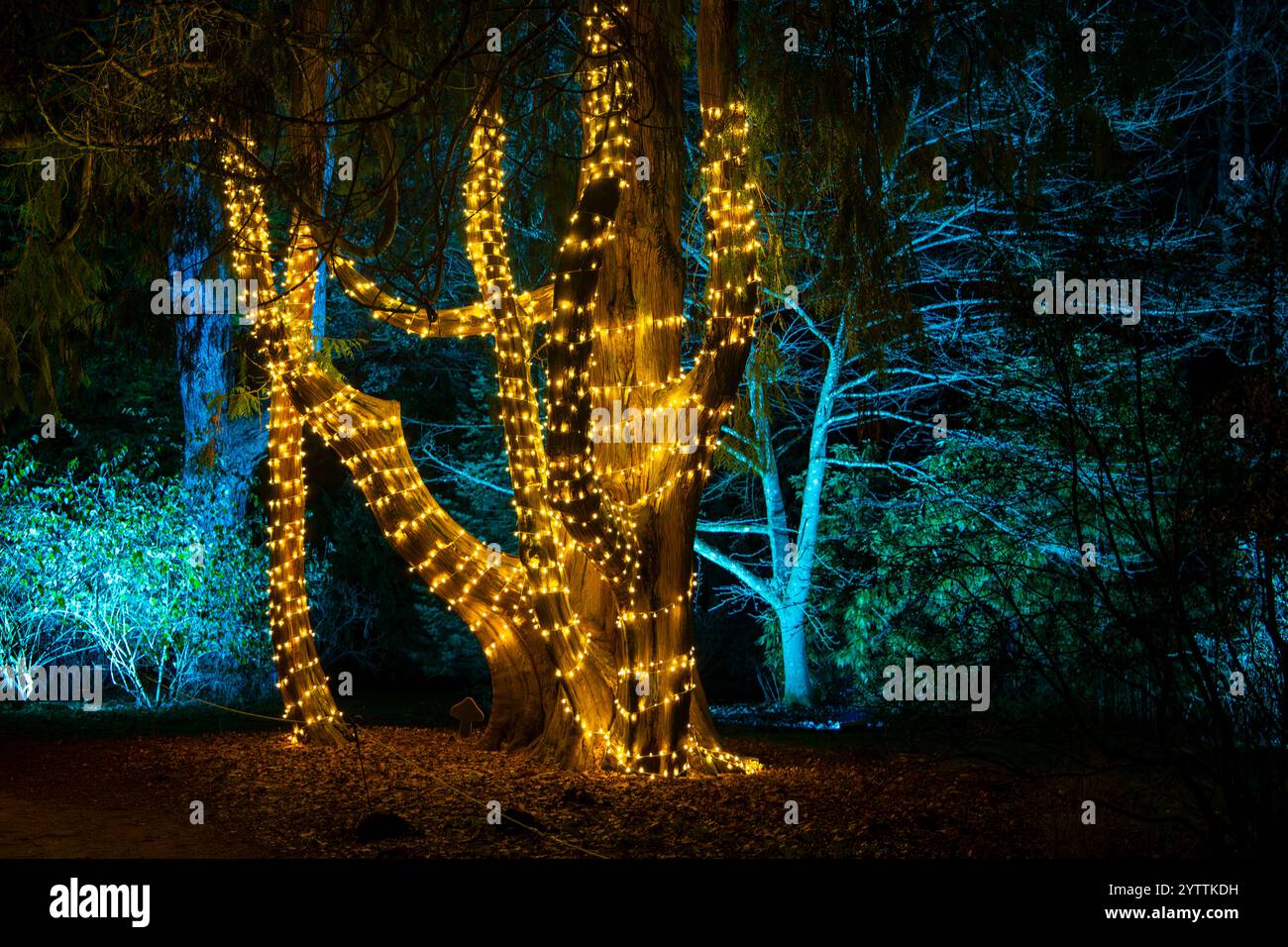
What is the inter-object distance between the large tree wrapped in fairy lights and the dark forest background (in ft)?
1.38

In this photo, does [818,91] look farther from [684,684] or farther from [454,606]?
[454,606]

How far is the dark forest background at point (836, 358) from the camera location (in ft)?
16.9

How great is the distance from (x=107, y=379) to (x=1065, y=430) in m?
18.6

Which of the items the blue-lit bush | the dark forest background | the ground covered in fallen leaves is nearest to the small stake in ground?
the ground covered in fallen leaves

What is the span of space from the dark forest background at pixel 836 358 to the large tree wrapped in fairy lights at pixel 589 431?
16.6 inches

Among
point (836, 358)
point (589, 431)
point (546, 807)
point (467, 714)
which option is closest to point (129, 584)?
point (467, 714)

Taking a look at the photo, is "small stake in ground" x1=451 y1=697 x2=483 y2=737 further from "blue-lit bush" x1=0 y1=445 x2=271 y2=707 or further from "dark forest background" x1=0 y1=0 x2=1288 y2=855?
"blue-lit bush" x1=0 y1=445 x2=271 y2=707

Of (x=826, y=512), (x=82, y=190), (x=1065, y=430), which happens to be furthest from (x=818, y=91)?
(x=826, y=512)

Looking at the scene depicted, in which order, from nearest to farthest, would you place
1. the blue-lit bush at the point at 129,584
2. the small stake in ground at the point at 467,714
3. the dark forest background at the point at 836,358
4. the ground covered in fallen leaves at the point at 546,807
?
the dark forest background at the point at 836,358 < the ground covered in fallen leaves at the point at 546,807 < the small stake in ground at the point at 467,714 < the blue-lit bush at the point at 129,584

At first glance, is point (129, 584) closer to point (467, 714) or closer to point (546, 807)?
point (467, 714)

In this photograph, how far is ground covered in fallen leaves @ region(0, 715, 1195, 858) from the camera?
18.9ft

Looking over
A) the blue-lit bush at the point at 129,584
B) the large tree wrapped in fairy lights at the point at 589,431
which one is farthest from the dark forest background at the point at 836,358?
the large tree wrapped in fairy lights at the point at 589,431

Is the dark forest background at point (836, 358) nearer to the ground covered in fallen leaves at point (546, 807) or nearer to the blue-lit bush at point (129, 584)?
the blue-lit bush at point (129, 584)

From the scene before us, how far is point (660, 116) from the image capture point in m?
7.38
